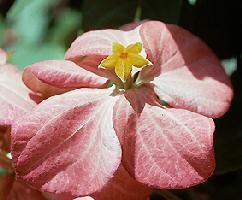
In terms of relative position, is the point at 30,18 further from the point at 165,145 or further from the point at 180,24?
the point at 165,145

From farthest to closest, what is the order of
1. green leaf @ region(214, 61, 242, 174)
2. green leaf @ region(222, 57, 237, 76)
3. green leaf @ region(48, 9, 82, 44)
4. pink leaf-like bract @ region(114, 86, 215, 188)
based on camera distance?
1. green leaf @ region(48, 9, 82, 44)
2. green leaf @ region(222, 57, 237, 76)
3. green leaf @ region(214, 61, 242, 174)
4. pink leaf-like bract @ region(114, 86, 215, 188)

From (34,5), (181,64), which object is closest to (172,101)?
(181,64)

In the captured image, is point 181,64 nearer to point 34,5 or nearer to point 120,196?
point 120,196

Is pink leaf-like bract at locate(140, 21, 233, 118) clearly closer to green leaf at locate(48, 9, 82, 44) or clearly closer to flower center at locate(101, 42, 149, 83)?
flower center at locate(101, 42, 149, 83)

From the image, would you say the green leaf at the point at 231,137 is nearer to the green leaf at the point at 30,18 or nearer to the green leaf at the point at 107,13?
the green leaf at the point at 107,13

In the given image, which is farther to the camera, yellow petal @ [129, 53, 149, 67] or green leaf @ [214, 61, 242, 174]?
green leaf @ [214, 61, 242, 174]

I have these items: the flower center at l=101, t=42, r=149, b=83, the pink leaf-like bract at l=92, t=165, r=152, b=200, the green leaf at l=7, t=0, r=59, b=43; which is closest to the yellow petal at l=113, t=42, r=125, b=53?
the flower center at l=101, t=42, r=149, b=83

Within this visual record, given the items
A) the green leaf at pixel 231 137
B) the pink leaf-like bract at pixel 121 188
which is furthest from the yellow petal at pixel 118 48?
the green leaf at pixel 231 137
